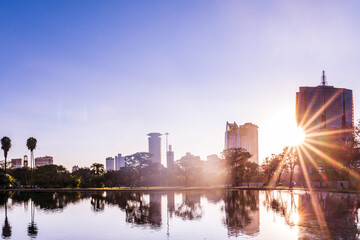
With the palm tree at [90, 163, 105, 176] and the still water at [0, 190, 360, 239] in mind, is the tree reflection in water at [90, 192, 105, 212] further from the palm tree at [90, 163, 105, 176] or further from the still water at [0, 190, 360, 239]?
the palm tree at [90, 163, 105, 176]

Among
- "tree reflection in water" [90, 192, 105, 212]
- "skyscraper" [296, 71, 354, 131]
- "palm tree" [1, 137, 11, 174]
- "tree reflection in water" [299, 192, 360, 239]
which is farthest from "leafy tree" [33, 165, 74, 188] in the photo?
"skyscraper" [296, 71, 354, 131]

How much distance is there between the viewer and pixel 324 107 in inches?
6097

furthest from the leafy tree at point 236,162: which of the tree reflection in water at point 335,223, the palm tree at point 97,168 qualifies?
the tree reflection in water at point 335,223

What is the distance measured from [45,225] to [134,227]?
818cm

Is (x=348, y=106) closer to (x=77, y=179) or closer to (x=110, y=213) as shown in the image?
(x=77, y=179)

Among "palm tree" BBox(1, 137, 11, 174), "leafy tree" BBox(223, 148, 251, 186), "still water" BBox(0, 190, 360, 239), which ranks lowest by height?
"still water" BBox(0, 190, 360, 239)

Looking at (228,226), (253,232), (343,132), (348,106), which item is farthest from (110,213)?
(348,106)

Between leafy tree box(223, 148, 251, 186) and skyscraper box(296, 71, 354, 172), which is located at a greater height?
skyscraper box(296, 71, 354, 172)

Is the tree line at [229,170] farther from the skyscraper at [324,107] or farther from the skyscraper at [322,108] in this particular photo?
the skyscraper at [324,107]

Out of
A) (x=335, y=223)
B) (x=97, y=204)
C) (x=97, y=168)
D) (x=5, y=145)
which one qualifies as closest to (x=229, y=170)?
(x=97, y=168)

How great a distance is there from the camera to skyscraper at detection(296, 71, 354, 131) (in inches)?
6073

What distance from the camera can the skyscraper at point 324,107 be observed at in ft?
506

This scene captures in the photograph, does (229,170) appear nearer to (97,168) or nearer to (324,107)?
(97,168)

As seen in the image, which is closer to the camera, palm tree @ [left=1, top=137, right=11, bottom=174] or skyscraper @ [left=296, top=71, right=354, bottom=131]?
palm tree @ [left=1, top=137, right=11, bottom=174]
